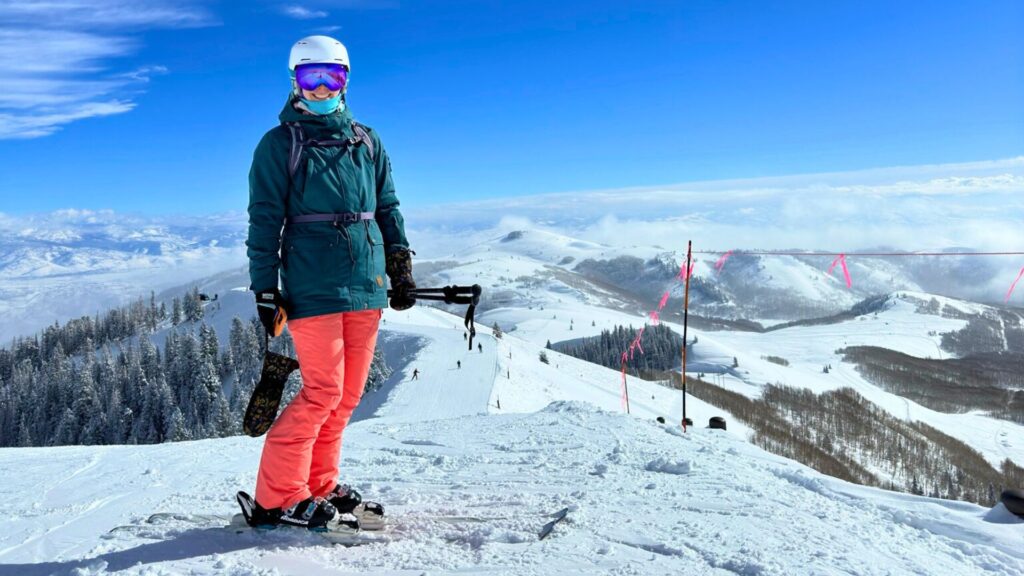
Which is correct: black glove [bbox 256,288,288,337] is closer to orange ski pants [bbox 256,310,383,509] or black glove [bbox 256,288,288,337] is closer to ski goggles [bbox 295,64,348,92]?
orange ski pants [bbox 256,310,383,509]

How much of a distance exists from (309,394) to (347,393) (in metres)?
0.40

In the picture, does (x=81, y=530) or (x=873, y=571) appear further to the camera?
(x=81, y=530)

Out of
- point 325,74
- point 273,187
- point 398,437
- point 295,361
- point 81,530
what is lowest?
point 398,437

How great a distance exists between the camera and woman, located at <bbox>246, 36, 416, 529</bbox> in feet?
15.6

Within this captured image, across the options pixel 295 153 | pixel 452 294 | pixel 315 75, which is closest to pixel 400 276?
pixel 452 294

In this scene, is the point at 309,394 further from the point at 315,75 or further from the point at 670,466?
the point at 670,466

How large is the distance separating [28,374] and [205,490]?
9466 centimetres

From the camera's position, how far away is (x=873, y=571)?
15.2 ft

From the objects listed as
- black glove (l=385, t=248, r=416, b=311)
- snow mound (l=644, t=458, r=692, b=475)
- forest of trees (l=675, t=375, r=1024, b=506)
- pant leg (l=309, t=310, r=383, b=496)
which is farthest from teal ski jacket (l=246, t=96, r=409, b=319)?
forest of trees (l=675, t=375, r=1024, b=506)

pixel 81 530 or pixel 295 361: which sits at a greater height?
pixel 295 361

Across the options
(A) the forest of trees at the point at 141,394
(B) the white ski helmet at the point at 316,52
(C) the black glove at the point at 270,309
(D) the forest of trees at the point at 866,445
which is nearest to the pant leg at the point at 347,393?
(C) the black glove at the point at 270,309

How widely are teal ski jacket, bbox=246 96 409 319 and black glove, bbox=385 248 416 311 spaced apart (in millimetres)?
462

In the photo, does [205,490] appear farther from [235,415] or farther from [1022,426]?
[1022,426]

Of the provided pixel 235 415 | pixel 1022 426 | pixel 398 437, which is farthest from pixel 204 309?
pixel 1022 426
